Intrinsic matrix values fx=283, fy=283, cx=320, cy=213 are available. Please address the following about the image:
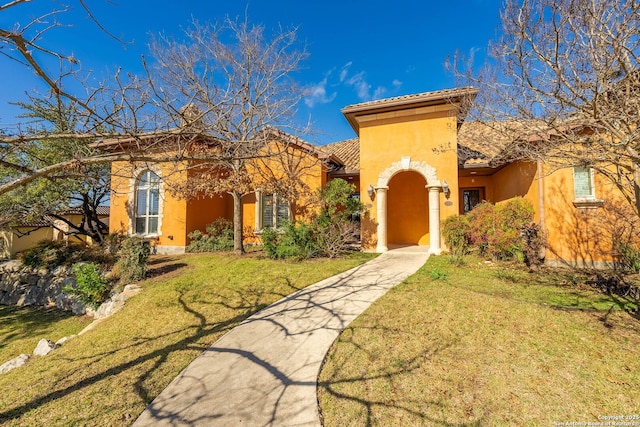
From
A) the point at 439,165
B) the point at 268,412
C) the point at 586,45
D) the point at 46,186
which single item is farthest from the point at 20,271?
the point at 586,45

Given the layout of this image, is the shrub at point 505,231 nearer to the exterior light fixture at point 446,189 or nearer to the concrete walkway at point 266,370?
the exterior light fixture at point 446,189

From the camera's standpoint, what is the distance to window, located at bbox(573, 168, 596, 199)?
9922 mm

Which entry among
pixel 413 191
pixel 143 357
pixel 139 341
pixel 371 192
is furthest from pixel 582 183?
pixel 139 341

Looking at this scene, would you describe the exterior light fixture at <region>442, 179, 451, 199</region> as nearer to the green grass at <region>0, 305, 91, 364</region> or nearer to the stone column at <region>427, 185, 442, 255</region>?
the stone column at <region>427, 185, 442, 255</region>

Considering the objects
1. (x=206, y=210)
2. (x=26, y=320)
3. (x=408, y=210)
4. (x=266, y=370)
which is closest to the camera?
(x=266, y=370)

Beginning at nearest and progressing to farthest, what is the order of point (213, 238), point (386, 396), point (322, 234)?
1. point (386, 396)
2. point (322, 234)
3. point (213, 238)

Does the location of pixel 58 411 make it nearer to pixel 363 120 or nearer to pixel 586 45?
pixel 586 45

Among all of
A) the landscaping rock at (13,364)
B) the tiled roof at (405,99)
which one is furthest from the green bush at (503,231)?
the landscaping rock at (13,364)

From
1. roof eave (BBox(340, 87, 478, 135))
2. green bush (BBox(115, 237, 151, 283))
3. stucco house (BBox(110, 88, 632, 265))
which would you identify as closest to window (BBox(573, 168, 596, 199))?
stucco house (BBox(110, 88, 632, 265))

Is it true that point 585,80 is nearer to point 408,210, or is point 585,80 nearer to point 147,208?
point 408,210

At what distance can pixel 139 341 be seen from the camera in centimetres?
573

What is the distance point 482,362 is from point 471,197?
13.6 metres

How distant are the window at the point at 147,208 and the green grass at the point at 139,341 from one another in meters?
5.00

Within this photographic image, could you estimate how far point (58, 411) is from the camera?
3.91 metres
